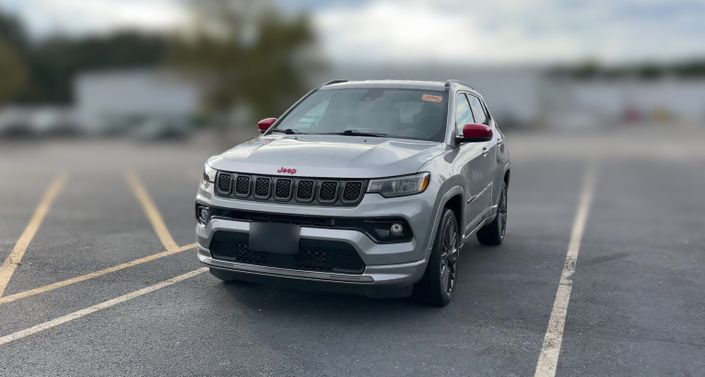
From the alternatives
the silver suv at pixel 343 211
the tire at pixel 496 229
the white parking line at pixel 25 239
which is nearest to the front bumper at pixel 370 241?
the silver suv at pixel 343 211

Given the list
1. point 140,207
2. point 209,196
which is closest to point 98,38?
point 140,207

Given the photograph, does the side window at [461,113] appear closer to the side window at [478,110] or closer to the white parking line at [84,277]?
the side window at [478,110]

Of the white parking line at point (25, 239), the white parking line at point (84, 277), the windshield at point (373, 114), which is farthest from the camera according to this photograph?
the white parking line at point (25, 239)

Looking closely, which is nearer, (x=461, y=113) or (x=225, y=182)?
(x=225, y=182)

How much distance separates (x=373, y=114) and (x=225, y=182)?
162cm

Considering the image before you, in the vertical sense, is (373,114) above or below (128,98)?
above

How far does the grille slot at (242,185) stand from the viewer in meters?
5.04

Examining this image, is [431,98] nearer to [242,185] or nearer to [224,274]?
[242,185]

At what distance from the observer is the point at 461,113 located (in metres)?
6.46

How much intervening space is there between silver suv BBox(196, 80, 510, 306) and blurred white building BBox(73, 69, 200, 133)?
2019 inches

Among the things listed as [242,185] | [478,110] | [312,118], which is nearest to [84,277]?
[242,185]

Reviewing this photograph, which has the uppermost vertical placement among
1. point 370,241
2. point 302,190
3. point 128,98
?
point 302,190

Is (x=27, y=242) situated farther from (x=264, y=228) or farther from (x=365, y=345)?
(x=365, y=345)

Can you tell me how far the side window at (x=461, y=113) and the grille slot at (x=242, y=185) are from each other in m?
1.95
